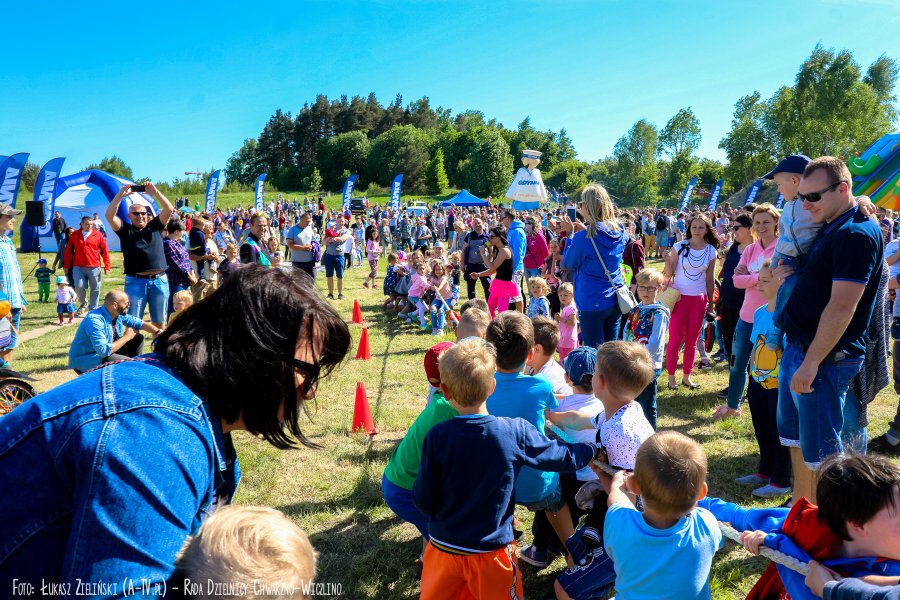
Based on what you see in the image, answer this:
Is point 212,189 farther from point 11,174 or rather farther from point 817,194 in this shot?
point 817,194

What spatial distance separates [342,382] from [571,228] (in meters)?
5.36

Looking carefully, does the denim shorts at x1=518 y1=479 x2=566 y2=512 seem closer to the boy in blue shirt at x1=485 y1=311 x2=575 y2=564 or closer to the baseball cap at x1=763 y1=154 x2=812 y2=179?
the boy in blue shirt at x1=485 y1=311 x2=575 y2=564

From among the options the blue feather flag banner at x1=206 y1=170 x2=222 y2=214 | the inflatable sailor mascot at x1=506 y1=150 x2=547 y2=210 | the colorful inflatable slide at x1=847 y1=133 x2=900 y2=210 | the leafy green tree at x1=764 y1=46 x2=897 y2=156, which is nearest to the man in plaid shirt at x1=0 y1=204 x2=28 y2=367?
the inflatable sailor mascot at x1=506 y1=150 x2=547 y2=210

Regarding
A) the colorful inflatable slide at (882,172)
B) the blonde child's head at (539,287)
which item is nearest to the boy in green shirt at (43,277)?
the blonde child's head at (539,287)

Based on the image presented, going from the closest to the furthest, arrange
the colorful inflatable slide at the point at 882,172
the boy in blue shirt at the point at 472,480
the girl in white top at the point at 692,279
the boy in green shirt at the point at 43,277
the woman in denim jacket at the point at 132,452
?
the woman in denim jacket at the point at 132,452 < the boy in blue shirt at the point at 472,480 < the girl in white top at the point at 692,279 < the boy in green shirt at the point at 43,277 < the colorful inflatable slide at the point at 882,172

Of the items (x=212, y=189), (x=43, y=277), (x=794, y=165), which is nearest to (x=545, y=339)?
(x=794, y=165)

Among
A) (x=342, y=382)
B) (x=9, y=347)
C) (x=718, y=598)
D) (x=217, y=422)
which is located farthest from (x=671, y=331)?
(x=9, y=347)

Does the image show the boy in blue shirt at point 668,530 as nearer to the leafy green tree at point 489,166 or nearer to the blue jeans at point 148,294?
the blue jeans at point 148,294

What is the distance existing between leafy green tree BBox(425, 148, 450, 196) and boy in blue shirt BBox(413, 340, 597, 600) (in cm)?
6859

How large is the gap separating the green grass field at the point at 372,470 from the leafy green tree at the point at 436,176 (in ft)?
209

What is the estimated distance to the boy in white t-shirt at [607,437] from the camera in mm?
2480

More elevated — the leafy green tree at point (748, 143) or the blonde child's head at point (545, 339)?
the leafy green tree at point (748, 143)

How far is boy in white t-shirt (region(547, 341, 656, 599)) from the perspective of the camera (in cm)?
248

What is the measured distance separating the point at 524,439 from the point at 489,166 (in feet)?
223
